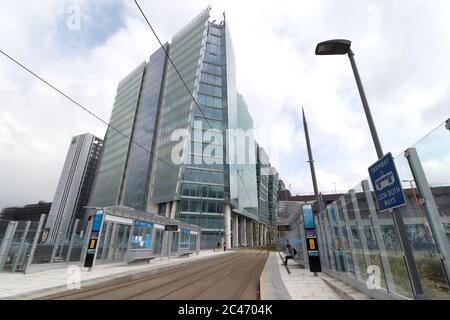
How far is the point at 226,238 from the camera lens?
166 ft

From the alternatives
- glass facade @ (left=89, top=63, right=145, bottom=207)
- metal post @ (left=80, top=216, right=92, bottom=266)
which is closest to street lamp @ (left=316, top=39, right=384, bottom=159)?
metal post @ (left=80, top=216, right=92, bottom=266)

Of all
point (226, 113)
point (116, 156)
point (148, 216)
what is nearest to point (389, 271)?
point (148, 216)

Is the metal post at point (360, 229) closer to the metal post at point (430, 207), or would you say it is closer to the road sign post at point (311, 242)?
the metal post at point (430, 207)

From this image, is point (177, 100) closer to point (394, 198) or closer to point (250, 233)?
point (250, 233)

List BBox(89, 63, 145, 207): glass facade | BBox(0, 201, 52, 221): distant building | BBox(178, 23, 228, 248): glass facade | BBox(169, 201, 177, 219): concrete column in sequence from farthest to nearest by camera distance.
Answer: BBox(0, 201, 52, 221): distant building < BBox(89, 63, 145, 207): glass facade < BBox(178, 23, 228, 248): glass facade < BBox(169, 201, 177, 219): concrete column

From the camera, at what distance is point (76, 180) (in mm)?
111375

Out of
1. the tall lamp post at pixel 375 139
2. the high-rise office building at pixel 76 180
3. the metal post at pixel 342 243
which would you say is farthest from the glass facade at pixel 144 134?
the tall lamp post at pixel 375 139

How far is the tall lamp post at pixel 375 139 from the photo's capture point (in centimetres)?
382

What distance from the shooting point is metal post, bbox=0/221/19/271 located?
1145 cm

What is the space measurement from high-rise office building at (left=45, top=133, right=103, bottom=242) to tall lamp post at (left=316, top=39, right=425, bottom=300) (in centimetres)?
11929

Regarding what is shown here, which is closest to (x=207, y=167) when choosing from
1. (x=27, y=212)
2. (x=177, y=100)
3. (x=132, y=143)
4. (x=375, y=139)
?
(x=177, y=100)

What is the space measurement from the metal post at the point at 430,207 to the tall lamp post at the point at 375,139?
1.38 ft

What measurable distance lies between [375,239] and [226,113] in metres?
54.5

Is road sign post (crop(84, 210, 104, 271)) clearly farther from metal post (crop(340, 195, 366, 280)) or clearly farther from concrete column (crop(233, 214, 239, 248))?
concrete column (crop(233, 214, 239, 248))
